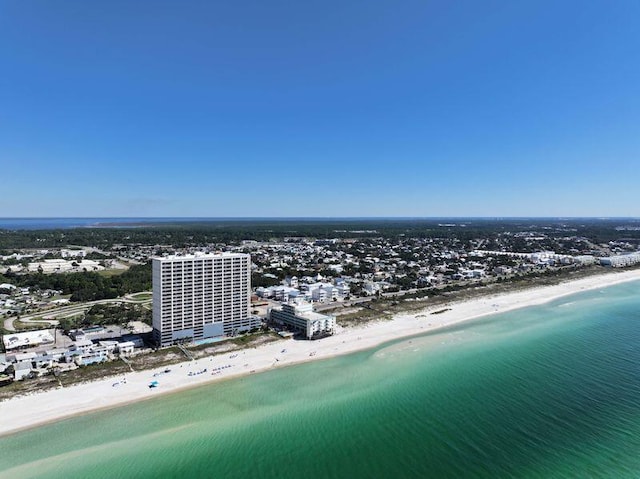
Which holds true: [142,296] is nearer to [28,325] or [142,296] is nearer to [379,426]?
[28,325]

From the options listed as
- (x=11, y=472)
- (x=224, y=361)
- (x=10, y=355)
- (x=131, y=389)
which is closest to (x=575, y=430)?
(x=224, y=361)

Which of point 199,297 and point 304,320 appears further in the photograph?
point 304,320

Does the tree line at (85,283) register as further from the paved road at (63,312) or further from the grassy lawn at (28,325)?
the grassy lawn at (28,325)

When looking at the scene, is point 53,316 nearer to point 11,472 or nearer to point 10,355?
point 10,355

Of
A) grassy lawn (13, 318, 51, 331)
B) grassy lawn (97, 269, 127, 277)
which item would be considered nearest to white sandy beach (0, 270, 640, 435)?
grassy lawn (13, 318, 51, 331)

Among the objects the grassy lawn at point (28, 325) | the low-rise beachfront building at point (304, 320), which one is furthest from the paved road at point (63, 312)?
the low-rise beachfront building at point (304, 320)

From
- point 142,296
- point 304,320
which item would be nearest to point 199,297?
point 304,320
